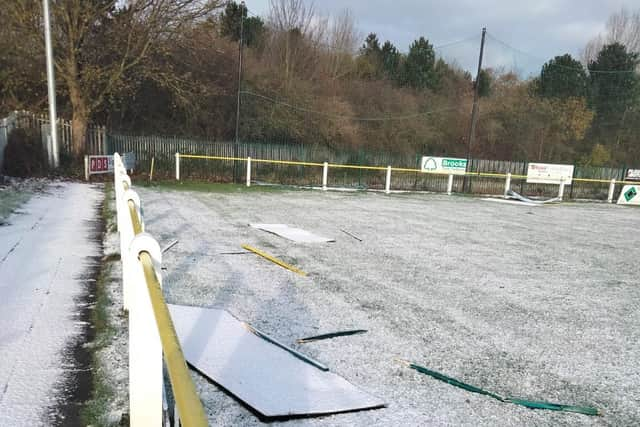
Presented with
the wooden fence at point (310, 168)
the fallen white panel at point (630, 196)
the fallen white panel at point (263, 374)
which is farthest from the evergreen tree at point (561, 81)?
the fallen white panel at point (263, 374)

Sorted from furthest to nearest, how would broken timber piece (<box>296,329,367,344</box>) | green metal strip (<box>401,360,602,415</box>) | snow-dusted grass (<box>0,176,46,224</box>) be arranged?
1. snow-dusted grass (<box>0,176,46,224</box>)
2. broken timber piece (<box>296,329,367,344</box>)
3. green metal strip (<box>401,360,602,415</box>)

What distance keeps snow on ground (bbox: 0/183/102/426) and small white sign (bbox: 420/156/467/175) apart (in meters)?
15.5

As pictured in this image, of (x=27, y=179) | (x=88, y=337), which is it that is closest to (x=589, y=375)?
(x=88, y=337)

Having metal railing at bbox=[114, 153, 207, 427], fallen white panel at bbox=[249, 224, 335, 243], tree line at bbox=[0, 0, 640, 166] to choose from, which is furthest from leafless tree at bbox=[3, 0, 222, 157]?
metal railing at bbox=[114, 153, 207, 427]

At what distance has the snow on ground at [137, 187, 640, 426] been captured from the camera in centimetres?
299

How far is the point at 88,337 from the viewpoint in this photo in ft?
11.2

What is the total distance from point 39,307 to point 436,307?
399 centimetres

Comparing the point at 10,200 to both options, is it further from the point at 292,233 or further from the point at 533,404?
the point at 533,404

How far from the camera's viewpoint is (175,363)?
1258 mm

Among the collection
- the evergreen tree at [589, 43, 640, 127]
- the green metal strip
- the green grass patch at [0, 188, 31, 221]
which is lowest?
the green metal strip

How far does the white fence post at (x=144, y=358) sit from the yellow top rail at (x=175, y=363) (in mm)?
47

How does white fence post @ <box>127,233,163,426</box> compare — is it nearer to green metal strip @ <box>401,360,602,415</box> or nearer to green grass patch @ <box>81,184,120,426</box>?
green grass patch @ <box>81,184,120,426</box>

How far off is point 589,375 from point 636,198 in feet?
72.0

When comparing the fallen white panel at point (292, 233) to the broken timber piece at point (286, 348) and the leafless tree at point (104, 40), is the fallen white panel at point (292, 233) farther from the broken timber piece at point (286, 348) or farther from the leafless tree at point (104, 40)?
the leafless tree at point (104, 40)
